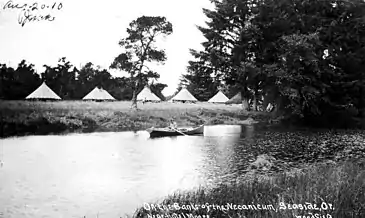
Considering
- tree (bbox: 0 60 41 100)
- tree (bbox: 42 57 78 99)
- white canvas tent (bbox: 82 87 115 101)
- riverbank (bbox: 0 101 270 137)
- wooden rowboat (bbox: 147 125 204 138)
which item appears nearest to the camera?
tree (bbox: 0 60 41 100)

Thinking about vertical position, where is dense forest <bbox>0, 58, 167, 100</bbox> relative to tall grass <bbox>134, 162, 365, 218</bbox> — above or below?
above

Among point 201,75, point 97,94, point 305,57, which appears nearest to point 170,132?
point 97,94

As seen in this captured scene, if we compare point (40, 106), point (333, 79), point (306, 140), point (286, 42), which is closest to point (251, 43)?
point (286, 42)

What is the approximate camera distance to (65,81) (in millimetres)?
6152

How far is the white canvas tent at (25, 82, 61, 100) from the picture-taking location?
16.8 feet

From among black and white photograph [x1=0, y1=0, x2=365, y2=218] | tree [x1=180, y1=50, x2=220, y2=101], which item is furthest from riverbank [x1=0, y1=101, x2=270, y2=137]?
tree [x1=180, y1=50, x2=220, y2=101]

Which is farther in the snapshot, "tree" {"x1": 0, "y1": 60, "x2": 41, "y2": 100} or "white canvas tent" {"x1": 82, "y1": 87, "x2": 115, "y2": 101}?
"white canvas tent" {"x1": 82, "y1": 87, "x2": 115, "y2": 101}

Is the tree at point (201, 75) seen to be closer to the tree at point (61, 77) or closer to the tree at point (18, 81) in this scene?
the tree at point (61, 77)

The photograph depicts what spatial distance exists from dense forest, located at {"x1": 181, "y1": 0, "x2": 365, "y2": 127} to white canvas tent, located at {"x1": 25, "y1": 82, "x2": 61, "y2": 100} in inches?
411

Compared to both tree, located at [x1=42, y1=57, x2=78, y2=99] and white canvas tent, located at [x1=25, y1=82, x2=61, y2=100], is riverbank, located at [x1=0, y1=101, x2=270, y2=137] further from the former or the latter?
tree, located at [x1=42, y1=57, x2=78, y2=99]

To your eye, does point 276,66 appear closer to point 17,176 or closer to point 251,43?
point 251,43

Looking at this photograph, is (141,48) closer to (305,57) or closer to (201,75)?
(305,57)

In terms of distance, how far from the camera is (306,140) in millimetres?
11367

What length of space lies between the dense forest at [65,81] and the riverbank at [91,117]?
0.62 ft
